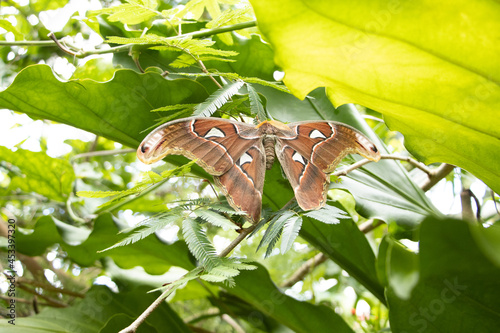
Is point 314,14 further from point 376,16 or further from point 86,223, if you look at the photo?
point 86,223

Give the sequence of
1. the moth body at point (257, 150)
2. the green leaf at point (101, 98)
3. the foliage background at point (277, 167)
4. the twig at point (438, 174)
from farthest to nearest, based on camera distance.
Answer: the twig at point (438, 174)
the green leaf at point (101, 98)
the moth body at point (257, 150)
the foliage background at point (277, 167)

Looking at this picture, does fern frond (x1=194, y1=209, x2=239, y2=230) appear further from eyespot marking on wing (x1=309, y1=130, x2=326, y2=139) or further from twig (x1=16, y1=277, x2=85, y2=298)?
twig (x1=16, y1=277, x2=85, y2=298)

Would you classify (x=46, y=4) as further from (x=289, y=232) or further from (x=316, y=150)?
(x=289, y=232)

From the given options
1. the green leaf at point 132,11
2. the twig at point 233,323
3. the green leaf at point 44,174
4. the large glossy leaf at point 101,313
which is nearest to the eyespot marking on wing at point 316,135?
the green leaf at point 132,11

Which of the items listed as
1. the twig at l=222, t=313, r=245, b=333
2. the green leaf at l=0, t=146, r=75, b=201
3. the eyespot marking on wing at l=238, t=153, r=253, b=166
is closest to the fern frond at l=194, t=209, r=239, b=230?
the eyespot marking on wing at l=238, t=153, r=253, b=166

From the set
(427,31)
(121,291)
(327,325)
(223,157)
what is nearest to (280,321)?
(327,325)

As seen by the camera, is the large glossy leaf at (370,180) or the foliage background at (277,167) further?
the large glossy leaf at (370,180)

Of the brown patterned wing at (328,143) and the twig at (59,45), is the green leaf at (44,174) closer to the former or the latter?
the twig at (59,45)
